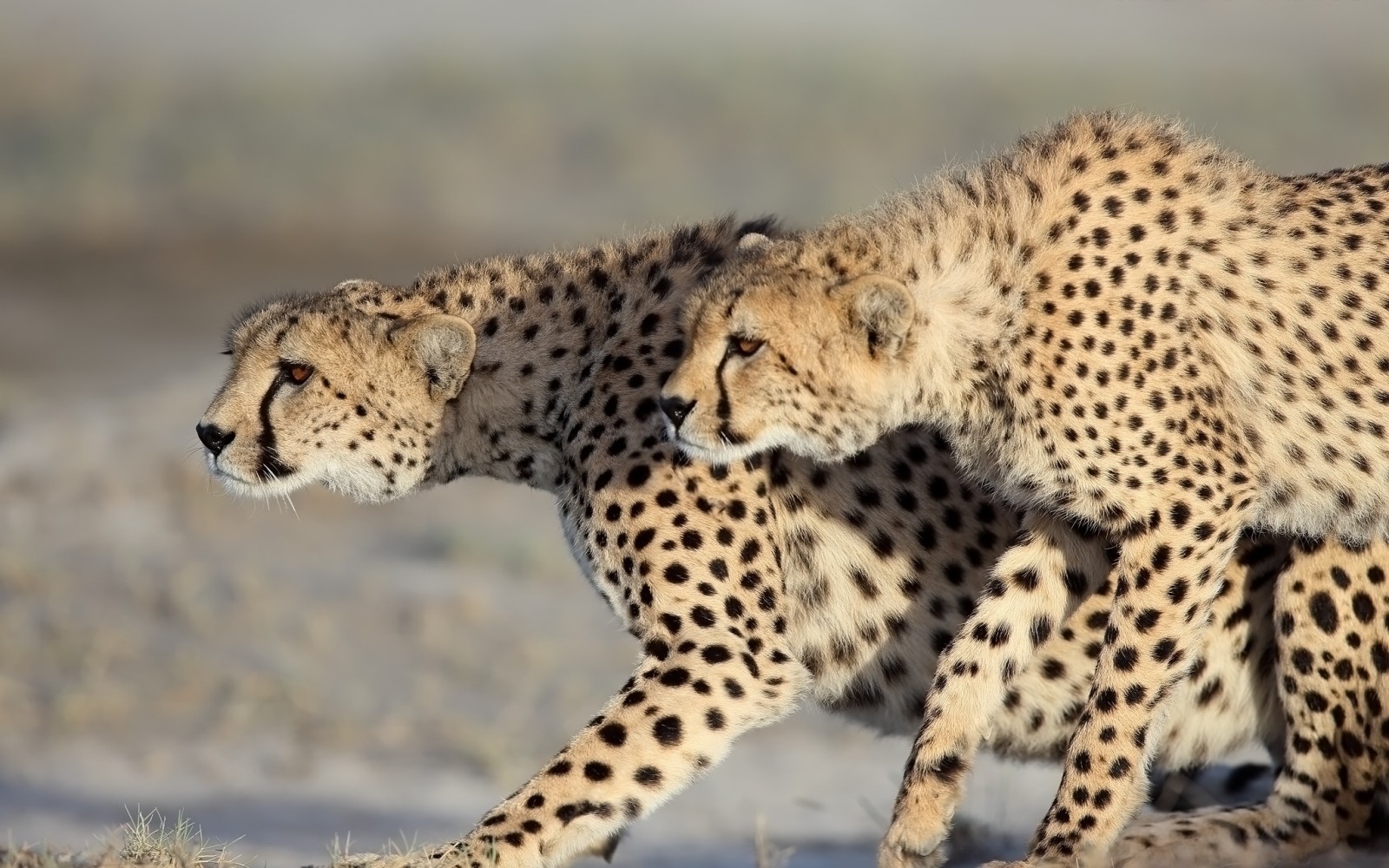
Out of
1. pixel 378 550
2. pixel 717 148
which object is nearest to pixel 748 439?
pixel 378 550

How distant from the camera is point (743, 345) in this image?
157 inches

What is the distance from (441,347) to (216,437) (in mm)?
571

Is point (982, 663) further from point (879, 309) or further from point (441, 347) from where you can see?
point (441, 347)

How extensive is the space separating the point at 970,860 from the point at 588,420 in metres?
1.56

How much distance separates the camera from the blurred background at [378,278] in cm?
658

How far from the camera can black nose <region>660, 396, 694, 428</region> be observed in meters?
3.94

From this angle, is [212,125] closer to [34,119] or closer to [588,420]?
[34,119]

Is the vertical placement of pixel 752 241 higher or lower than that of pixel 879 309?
higher

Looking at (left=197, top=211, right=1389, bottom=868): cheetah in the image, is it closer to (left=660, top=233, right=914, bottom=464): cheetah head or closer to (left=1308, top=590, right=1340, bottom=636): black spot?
(left=1308, top=590, right=1340, bottom=636): black spot

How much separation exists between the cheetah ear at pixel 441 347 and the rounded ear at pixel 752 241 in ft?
2.22

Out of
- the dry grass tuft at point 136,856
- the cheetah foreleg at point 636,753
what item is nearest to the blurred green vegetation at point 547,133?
the cheetah foreleg at point 636,753

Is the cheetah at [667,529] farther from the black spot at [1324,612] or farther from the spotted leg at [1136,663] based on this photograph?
the spotted leg at [1136,663]

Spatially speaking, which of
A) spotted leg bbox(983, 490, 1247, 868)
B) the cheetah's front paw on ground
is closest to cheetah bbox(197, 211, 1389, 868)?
spotted leg bbox(983, 490, 1247, 868)

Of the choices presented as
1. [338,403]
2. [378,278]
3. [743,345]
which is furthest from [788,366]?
[378,278]
